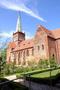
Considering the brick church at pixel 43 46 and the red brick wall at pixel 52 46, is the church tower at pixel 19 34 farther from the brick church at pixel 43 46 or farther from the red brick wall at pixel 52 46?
the red brick wall at pixel 52 46

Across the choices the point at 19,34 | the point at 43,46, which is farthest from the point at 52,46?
the point at 19,34

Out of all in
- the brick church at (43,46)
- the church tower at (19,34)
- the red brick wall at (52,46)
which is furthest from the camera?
the church tower at (19,34)

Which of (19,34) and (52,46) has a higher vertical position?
(19,34)

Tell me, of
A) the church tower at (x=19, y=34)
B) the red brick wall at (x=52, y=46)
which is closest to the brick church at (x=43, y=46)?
the red brick wall at (x=52, y=46)

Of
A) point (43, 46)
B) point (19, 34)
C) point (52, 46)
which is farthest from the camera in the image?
point (19, 34)

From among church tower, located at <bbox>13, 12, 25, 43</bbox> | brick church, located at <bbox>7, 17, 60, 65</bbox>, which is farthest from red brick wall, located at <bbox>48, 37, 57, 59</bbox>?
church tower, located at <bbox>13, 12, 25, 43</bbox>

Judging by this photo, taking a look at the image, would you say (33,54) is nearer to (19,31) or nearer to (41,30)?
(41,30)

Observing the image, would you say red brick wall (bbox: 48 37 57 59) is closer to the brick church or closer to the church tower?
the brick church

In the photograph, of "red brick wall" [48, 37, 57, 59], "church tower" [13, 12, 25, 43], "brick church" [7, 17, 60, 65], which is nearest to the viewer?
"brick church" [7, 17, 60, 65]

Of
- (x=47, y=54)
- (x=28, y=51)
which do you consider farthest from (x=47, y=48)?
(x=28, y=51)

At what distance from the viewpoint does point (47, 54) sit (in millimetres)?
44281

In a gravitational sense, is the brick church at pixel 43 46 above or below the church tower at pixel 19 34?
below

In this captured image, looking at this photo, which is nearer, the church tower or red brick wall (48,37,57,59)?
red brick wall (48,37,57,59)

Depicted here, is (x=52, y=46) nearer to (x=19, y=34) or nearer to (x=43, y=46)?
(x=43, y=46)
